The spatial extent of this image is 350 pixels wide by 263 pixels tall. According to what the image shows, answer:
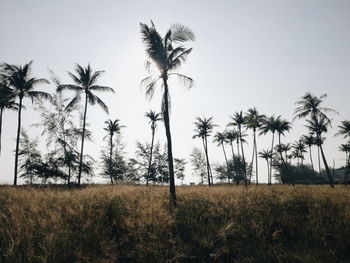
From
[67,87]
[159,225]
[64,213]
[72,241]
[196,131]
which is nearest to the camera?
[72,241]

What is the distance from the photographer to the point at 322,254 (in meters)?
4.21

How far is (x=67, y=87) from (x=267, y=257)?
73.8ft

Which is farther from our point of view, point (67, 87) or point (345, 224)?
point (67, 87)

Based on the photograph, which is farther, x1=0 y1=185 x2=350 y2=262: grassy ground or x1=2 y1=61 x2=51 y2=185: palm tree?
x1=2 y1=61 x2=51 y2=185: palm tree

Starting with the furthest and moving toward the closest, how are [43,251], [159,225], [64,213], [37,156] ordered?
[37,156], [64,213], [159,225], [43,251]

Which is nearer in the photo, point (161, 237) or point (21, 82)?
point (161, 237)

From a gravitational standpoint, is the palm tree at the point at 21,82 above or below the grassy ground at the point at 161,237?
above

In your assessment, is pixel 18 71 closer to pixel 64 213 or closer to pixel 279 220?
pixel 64 213

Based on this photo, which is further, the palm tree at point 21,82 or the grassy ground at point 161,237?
the palm tree at point 21,82

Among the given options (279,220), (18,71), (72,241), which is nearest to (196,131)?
(18,71)

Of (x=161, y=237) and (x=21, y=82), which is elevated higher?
(x=21, y=82)

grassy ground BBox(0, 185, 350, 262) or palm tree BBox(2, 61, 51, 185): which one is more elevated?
palm tree BBox(2, 61, 51, 185)

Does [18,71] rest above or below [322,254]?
above

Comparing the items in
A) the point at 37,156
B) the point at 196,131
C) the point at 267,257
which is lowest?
the point at 267,257
